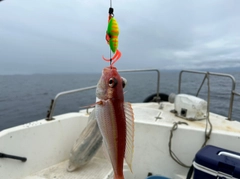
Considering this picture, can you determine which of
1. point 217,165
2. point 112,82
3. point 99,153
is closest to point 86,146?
point 99,153

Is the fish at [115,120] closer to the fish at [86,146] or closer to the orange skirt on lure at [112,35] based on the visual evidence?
the orange skirt on lure at [112,35]

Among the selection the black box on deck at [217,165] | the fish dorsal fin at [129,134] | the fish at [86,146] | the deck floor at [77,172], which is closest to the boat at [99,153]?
the deck floor at [77,172]

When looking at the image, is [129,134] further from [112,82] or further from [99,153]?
[99,153]

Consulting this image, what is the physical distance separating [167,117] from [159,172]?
1.38 metres

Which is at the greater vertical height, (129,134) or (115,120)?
(115,120)

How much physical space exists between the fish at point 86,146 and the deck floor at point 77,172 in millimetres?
114

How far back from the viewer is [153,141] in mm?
3238

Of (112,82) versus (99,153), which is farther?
(99,153)

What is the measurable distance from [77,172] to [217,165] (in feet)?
7.34

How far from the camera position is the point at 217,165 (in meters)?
2.07

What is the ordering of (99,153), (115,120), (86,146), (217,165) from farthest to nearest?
(99,153)
(86,146)
(217,165)
(115,120)

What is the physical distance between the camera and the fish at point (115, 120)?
133cm

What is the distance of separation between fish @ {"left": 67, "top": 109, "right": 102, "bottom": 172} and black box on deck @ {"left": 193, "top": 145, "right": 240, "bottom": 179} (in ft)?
5.32

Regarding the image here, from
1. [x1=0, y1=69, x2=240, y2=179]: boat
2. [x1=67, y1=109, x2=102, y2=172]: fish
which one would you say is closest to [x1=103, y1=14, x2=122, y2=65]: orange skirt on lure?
[x1=67, y1=109, x2=102, y2=172]: fish
